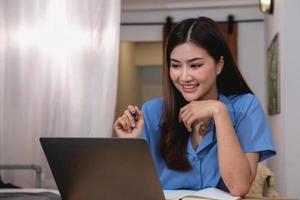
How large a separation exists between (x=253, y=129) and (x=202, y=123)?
0.38 ft

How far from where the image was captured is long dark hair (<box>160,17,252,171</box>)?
97 cm

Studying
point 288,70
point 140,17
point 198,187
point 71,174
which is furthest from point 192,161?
point 140,17

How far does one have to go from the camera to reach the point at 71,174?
753 mm

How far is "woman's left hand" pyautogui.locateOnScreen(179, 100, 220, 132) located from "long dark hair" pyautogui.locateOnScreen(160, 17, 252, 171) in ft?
0.26

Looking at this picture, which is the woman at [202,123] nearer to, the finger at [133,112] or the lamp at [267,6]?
the finger at [133,112]

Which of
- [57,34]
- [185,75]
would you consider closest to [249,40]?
[57,34]

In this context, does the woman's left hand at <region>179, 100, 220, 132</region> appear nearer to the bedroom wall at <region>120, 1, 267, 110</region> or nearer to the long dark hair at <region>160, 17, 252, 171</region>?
→ the long dark hair at <region>160, 17, 252, 171</region>

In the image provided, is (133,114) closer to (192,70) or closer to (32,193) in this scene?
(192,70)

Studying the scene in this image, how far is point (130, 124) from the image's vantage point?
3.23 feet

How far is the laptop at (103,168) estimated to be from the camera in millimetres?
680

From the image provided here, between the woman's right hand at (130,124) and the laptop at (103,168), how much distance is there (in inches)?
9.6

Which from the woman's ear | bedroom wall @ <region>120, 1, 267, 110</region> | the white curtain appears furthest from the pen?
bedroom wall @ <region>120, 1, 267, 110</region>

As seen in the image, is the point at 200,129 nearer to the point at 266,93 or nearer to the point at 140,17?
the point at 266,93

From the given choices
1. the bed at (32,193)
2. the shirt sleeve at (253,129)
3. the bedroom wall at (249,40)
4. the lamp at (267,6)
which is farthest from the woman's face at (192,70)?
the bedroom wall at (249,40)
